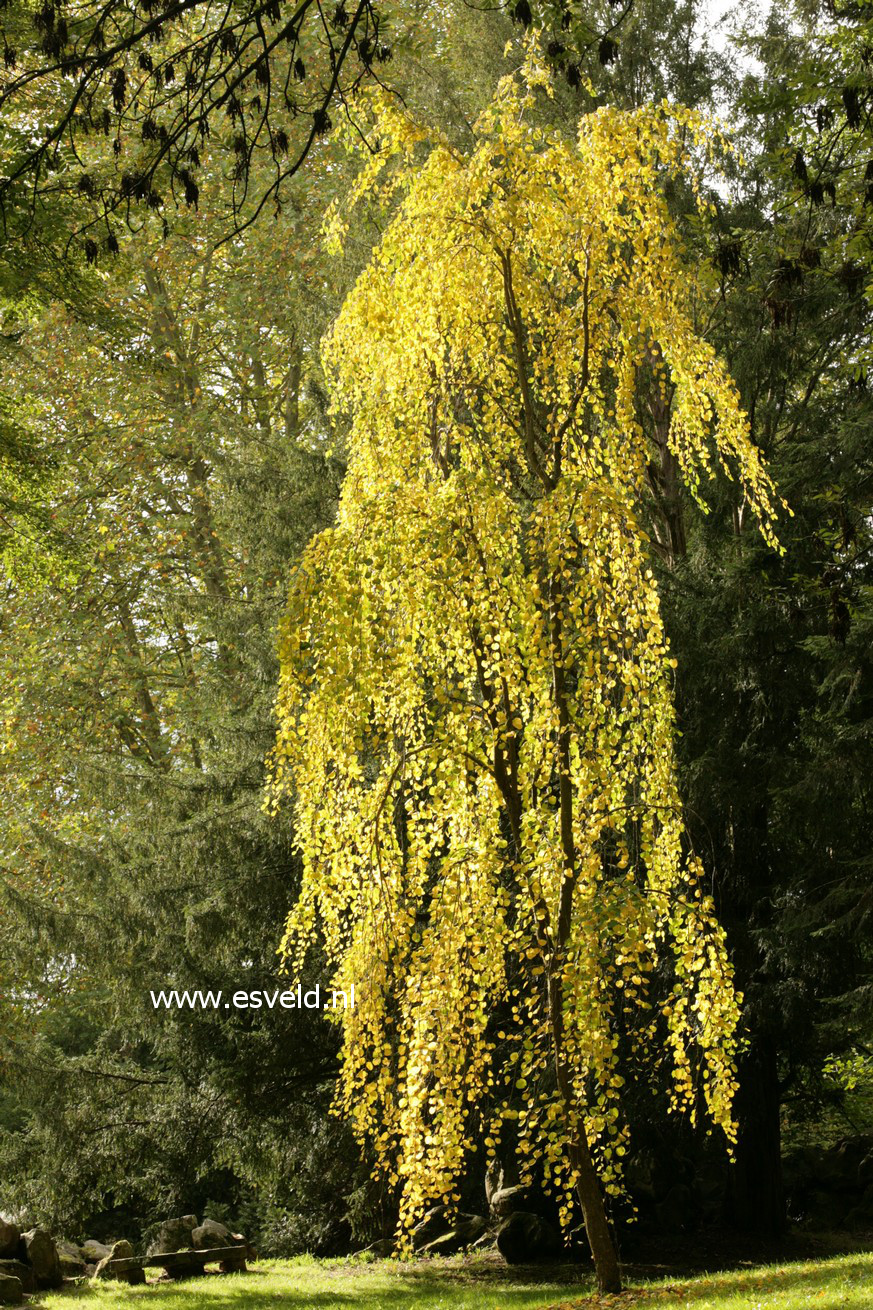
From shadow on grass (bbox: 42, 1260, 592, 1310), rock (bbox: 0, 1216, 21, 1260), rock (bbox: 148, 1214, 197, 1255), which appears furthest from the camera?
rock (bbox: 148, 1214, 197, 1255)

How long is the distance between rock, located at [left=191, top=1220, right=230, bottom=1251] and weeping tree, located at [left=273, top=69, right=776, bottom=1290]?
545 centimetres

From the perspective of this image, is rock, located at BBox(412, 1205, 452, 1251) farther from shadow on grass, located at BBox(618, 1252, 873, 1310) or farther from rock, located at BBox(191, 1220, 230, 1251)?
shadow on grass, located at BBox(618, 1252, 873, 1310)

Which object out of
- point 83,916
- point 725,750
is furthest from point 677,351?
point 83,916

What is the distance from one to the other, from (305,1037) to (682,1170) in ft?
10.9

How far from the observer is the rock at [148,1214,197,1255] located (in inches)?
366

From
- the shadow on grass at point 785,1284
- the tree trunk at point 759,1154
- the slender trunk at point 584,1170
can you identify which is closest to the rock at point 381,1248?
the tree trunk at point 759,1154

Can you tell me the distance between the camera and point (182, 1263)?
353 inches

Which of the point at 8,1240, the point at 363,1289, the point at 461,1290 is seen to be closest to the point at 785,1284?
the point at 461,1290

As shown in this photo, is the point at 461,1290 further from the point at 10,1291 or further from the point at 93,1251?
the point at 93,1251

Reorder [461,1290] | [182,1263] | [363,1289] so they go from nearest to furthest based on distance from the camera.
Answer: [461,1290]
[363,1289]
[182,1263]

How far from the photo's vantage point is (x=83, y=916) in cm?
930

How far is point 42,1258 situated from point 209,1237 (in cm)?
153

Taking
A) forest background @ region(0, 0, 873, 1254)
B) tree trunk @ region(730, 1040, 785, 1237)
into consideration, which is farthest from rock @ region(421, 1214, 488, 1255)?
tree trunk @ region(730, 1040, 785, 1237)

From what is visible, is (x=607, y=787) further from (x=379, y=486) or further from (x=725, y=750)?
(x=725, y=750)
